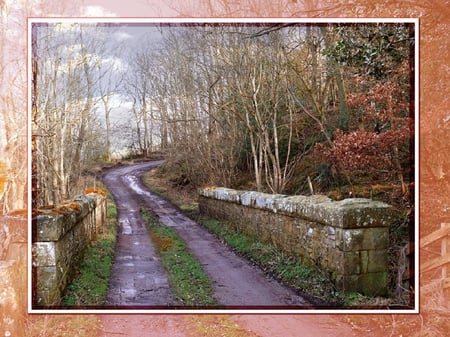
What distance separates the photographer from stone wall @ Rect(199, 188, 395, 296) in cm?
331

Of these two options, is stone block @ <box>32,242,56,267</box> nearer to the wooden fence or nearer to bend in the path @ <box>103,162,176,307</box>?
bend in the path @ <box>103,162,176,307</box>

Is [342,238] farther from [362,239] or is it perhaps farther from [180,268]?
[180,268]

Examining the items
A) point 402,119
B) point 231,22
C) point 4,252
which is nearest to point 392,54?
point 402,119

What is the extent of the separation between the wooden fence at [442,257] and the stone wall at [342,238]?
0.34 m

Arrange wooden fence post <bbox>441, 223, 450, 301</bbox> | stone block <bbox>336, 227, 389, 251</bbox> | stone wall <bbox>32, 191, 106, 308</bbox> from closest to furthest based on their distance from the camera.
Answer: stone wall <bbox>32, 191, 106, 308</bbox>, stone block <bbox>336, 227, 389, 251</bbox>, wooden fence post <bbox>441, 223, 450, 301</bbox>

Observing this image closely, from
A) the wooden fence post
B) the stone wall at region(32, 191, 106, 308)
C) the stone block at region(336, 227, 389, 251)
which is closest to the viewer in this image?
the stone wall at region(32, 191, 106, 308)

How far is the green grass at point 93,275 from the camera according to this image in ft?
10.7

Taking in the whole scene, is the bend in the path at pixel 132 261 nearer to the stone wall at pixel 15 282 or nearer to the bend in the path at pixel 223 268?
the bend in the path at pixel 223 268

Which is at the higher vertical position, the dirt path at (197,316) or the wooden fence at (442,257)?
the wooden fence at (442,257)

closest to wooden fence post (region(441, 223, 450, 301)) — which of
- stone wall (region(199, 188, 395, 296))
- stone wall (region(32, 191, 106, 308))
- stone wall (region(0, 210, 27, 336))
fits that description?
stone wall (region(199, 188, 395, 296))

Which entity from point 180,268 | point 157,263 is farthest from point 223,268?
point 157,263

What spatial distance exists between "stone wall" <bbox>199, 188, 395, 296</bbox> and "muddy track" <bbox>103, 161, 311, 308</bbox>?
1.06 feet

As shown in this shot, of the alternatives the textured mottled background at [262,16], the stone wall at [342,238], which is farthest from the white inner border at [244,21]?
the stone wall at [342,238]

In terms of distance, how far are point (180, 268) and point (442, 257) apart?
2006 mm
